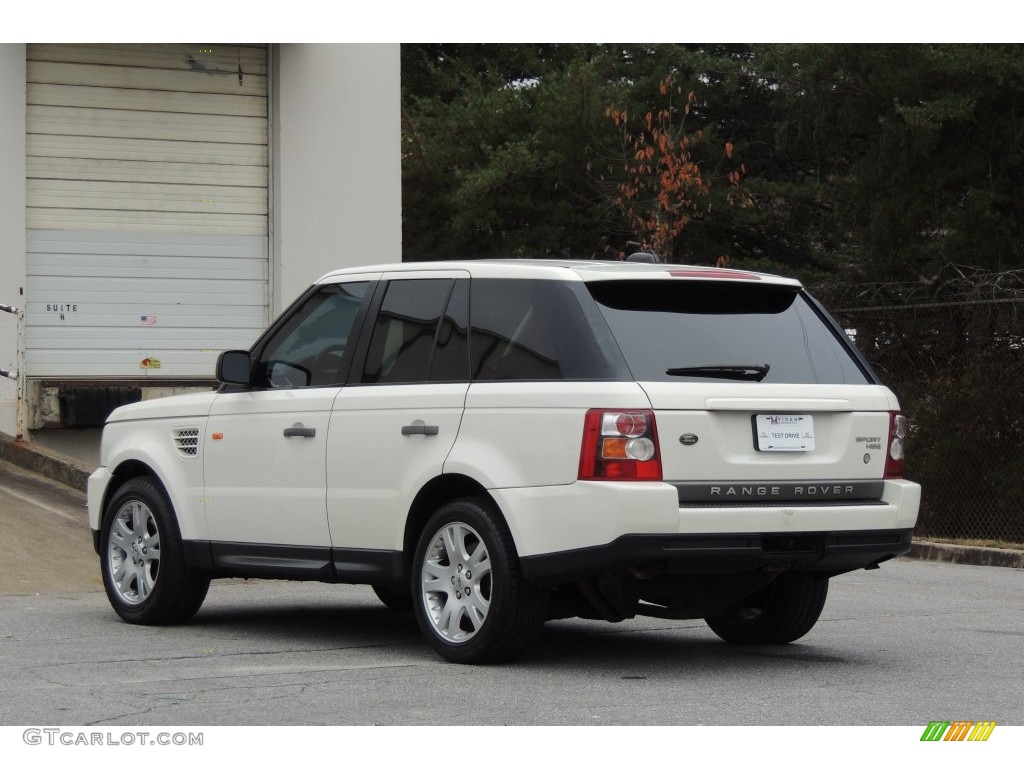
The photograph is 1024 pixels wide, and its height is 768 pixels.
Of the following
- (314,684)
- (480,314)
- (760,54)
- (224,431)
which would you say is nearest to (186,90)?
(224,431)

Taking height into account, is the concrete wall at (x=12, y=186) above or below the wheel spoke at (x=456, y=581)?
above

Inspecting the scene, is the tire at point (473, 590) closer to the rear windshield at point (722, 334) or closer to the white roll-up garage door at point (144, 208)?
the rear windshield at point (722, 334)

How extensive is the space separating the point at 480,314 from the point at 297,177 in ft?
31.4

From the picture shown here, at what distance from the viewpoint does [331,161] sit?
17469mm

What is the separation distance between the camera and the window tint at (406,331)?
833 cm

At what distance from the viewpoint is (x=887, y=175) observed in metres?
24.5

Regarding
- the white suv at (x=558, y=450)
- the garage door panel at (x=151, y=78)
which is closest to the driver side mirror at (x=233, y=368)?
the white suv at (x=558, y=450)

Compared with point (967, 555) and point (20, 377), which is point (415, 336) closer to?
point (967, 555)

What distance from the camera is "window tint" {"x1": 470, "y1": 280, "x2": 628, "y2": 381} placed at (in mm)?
7520

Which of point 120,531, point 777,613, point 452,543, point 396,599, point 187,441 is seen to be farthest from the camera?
point 396,599

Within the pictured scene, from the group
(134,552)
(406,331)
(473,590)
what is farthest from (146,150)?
(473,590)

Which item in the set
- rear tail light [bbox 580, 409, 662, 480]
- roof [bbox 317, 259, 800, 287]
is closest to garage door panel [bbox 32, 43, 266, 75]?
roof [bbox 317, 259, 800, 287]

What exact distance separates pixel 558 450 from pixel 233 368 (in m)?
2.33

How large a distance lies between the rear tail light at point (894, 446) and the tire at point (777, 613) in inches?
29.0
